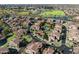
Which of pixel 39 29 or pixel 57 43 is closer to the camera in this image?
pixel 57 43

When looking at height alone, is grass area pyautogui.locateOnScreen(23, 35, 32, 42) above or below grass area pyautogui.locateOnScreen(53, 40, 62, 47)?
above

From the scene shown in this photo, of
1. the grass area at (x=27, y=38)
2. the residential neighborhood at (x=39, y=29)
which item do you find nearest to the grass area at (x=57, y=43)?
the residential neighborhood at (x=39, y=29)

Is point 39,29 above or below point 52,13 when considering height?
below

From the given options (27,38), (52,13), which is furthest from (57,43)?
(52,13)

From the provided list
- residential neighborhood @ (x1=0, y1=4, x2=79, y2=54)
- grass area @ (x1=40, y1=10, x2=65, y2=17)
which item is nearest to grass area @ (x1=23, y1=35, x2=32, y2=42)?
residential neighborhood @ (x1=0, y1=4, x2=79, y2=54)

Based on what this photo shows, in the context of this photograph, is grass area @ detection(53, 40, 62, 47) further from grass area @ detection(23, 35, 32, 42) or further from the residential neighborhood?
grass area @ detection(23, 35, 32, 42)

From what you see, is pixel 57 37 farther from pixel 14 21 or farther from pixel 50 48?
pixel 14 21

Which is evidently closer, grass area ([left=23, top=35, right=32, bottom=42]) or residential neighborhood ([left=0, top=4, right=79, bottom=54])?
residential neighborhood ([left=0, top=4, right=79, bottom=54])

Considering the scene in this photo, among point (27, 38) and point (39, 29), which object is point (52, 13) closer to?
point (39, 29)
